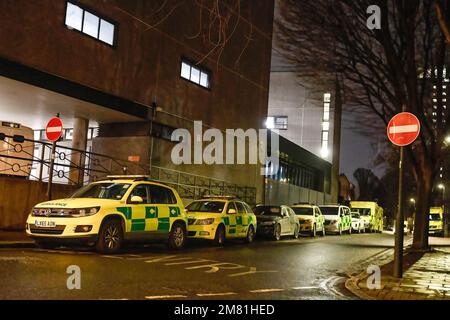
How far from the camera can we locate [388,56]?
16.9 meters

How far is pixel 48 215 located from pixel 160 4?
38.7ft

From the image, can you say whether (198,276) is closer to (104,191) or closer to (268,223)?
(104,191)

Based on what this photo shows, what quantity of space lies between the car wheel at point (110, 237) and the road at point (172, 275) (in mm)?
225

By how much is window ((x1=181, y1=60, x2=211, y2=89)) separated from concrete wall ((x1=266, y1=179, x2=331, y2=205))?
1044 centimetres

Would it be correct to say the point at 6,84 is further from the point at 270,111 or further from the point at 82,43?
the point at 270,111

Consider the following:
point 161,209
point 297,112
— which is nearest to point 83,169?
point 161,209

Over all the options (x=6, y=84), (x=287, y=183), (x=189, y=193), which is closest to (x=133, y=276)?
(x=6, y=84)

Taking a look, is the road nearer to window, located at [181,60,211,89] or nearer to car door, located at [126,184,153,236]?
car door, located at [126,184,153,236]

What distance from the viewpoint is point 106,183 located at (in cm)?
1294

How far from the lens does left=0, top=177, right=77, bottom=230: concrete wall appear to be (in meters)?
14.6

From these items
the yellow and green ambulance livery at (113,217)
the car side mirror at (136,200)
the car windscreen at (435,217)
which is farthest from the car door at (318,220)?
the car windscreen at (435,217)

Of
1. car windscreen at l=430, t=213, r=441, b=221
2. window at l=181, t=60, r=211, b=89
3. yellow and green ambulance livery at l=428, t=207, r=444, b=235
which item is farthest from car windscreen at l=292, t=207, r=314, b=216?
car windscreen at l=430, t=213, r=441, b=221
